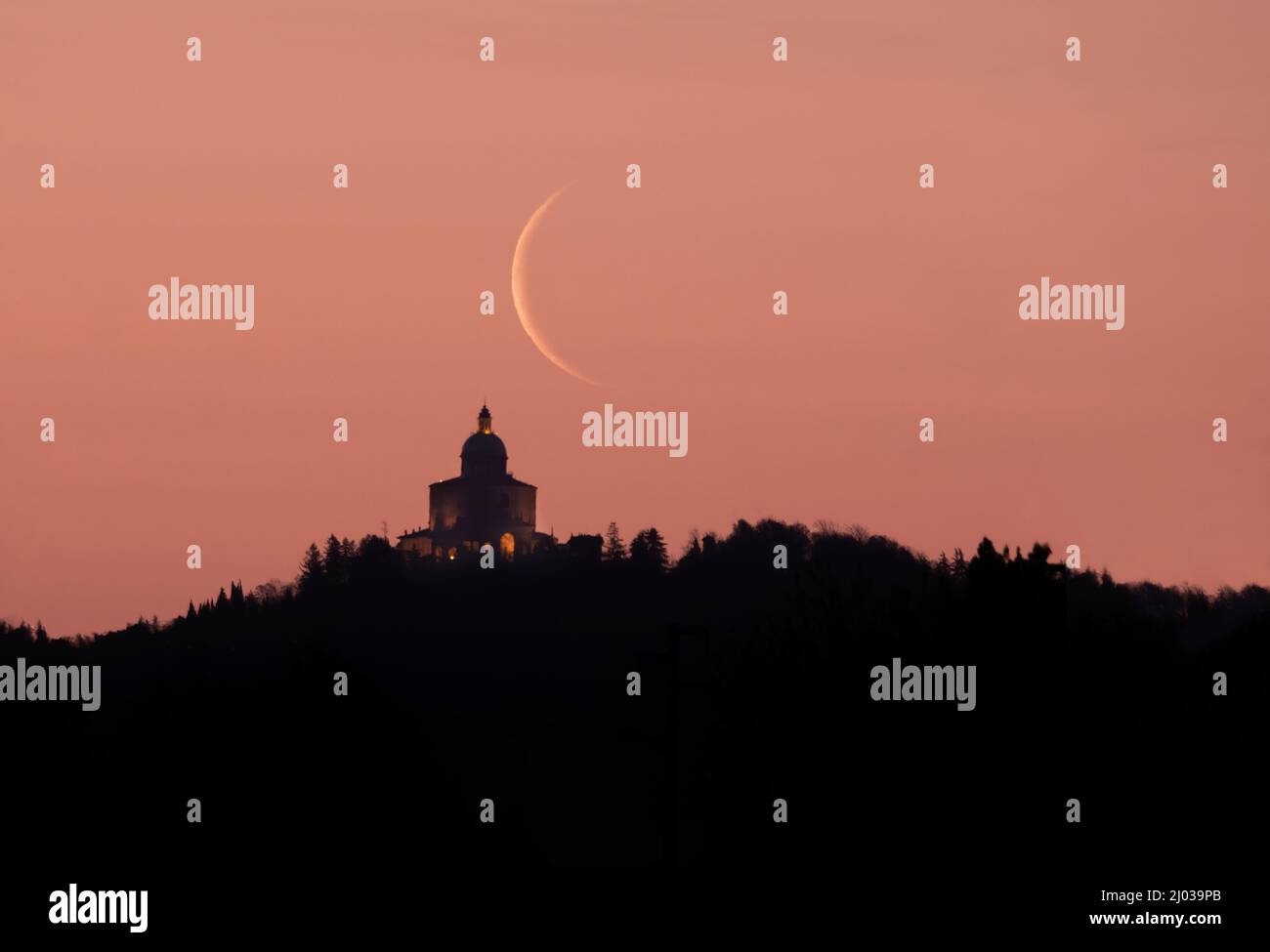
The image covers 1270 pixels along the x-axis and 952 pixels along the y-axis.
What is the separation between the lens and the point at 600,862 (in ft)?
439

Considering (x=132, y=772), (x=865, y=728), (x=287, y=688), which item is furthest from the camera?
(x=287, y=688)

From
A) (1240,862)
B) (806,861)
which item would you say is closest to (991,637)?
(806,861)

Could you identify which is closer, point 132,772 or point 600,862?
point 132,772

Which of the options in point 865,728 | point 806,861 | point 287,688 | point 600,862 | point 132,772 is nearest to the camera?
point 806,861

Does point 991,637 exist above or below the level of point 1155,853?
above

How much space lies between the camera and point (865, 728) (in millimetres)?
84625

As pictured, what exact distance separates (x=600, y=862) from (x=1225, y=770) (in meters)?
55.6

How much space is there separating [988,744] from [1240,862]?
10.8 meters

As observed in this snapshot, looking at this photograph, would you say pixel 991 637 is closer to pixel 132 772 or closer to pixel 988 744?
pixel 988 744
